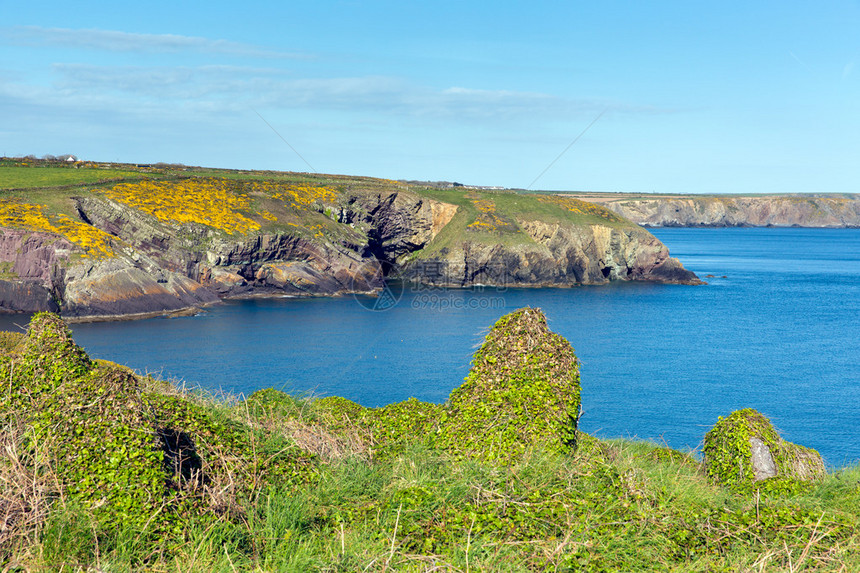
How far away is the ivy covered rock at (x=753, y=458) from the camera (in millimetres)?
17594

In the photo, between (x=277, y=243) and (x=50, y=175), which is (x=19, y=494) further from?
(x=50, y=175)

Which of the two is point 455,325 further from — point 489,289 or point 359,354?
point 489,289

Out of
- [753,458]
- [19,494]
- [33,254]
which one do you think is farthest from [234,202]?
[19,494]

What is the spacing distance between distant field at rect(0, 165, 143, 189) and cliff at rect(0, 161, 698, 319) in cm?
413

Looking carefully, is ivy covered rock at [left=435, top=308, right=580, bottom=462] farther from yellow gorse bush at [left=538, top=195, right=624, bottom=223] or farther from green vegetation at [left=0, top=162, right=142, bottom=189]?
yellow gorse bush at [left=538, top=195, right=624, bottom=223]

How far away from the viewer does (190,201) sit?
94.6 metres

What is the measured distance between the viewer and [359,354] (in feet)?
200

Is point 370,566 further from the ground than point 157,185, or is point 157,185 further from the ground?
point 157,185

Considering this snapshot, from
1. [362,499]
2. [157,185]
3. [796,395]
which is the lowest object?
[796,395]

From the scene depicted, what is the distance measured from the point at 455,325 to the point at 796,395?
36.4 m

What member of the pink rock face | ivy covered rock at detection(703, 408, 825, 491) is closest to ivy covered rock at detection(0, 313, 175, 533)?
ivy covered rock at detection(703, 408, 825, 491)

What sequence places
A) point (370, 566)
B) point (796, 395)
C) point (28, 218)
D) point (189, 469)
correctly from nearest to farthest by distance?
point (370, 566) < point (189, 469) < point (796, 395) < point (28, 218)

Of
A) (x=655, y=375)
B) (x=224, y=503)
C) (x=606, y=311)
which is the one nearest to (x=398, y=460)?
(x=224, y=503)

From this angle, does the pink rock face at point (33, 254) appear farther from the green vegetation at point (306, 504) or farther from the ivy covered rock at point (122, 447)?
the green vegetation at point (306, 504)
